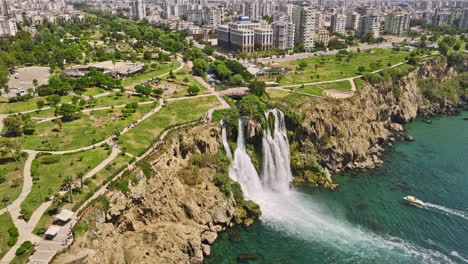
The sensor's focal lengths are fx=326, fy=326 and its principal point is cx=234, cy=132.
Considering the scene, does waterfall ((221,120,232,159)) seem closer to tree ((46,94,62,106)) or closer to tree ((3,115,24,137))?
tree ((3,115,24,137))

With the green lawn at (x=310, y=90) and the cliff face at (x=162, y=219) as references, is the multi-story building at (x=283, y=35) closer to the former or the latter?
the green lawn at (x=310, y=90)

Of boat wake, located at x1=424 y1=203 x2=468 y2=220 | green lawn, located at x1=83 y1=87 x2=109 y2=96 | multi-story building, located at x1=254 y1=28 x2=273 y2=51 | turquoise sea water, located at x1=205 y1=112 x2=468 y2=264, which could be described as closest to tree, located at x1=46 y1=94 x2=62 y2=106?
green lawn, located at x1=83 y1=87 x2=109 y2=96

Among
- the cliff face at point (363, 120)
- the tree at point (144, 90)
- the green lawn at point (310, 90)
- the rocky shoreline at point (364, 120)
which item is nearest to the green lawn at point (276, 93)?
the green lawn at point (310, 90)

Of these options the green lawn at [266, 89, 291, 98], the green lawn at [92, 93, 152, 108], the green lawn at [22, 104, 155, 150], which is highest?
the green lawn at [266, 89, 291, 98]

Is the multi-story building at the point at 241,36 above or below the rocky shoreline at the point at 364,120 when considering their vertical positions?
above

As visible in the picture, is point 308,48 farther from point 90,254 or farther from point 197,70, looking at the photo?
point 90,254

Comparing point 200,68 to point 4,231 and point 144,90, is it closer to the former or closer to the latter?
point 144,90
